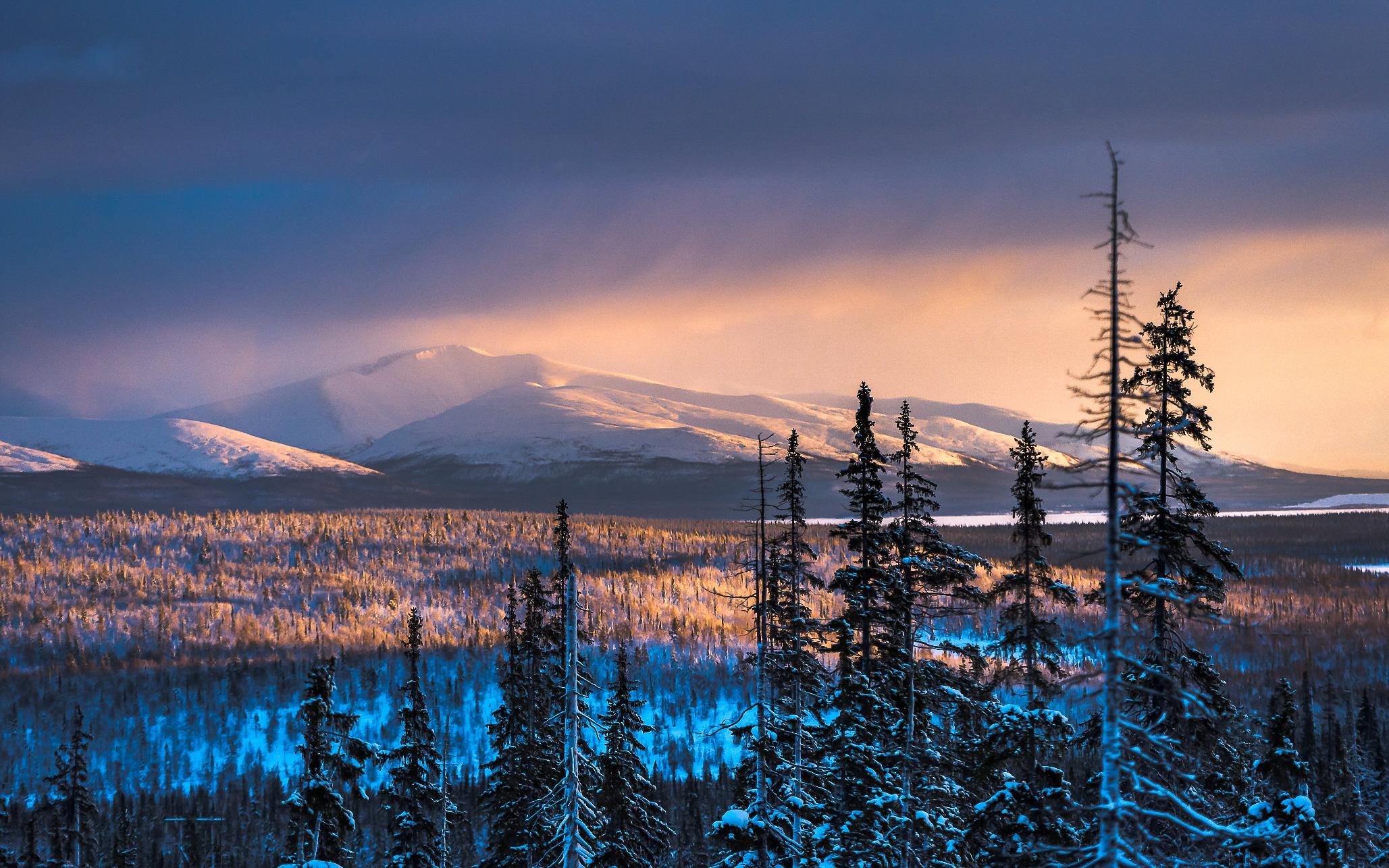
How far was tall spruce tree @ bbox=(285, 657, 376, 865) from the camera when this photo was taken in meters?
33.8

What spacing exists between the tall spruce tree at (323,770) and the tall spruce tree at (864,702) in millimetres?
14580

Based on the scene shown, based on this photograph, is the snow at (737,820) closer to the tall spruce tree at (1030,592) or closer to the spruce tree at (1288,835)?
the tall spruce tree at (1030,592)

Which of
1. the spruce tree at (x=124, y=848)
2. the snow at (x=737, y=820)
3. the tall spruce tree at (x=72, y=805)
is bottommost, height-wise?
the spruce tree at (x=124, y=848)

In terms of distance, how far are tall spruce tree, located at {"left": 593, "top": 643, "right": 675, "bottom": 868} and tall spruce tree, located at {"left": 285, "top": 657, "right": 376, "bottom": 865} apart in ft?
25.6

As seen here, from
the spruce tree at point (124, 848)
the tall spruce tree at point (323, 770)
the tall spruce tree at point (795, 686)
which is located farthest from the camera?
the spruce tree at point (124, 848)

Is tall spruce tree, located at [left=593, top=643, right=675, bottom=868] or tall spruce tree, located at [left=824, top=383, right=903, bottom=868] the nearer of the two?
tall spruce tree, located at [left=824, top=383, right=903, bottom=868]

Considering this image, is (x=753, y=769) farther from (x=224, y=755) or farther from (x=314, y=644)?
(x=314, y=644)

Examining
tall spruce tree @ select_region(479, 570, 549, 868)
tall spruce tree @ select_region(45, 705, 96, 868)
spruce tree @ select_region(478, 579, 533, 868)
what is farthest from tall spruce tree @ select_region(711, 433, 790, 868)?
tall spruce tree @ select_region(45, 705, 96, 868)

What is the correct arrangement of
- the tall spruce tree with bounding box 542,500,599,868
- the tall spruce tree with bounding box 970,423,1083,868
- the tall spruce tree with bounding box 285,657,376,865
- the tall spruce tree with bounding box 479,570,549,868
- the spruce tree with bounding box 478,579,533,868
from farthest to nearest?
the spruce tree with bounding box 478,579,533,868 < the tall spruce tree with bounding box 479,570,549,868 < the tall spruce tree with bounding box 285,657,376,865 < the tall spruce tree with bounding box 970,423,1083,868 < the tall spruce tree with bounding box 542,500,599,868

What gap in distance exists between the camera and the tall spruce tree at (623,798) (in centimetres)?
3825

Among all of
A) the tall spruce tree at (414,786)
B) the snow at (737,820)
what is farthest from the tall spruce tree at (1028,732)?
the tall spruce tree at (414,786)

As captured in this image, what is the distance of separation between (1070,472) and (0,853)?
41689 mm

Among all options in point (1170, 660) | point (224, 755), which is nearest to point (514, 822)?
point (1170, 660)

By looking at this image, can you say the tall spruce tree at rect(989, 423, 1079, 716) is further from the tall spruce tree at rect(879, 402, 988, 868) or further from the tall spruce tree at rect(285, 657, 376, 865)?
the tall spruce tree at rect(285, 657, 376, 865)
